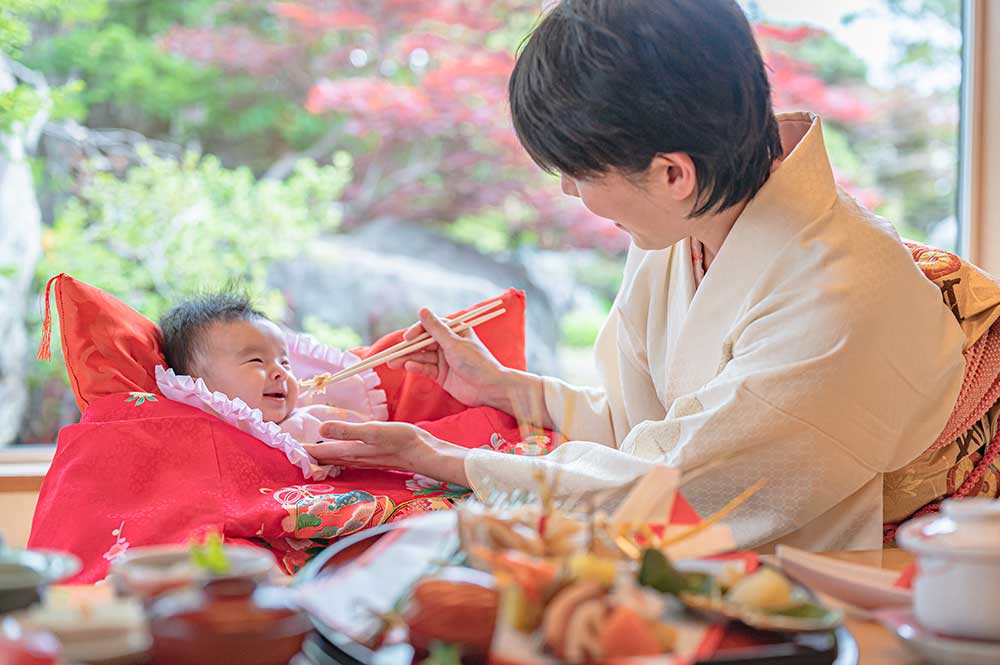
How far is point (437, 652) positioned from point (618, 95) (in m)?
1.00

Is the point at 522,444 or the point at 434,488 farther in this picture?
the point at 522,444

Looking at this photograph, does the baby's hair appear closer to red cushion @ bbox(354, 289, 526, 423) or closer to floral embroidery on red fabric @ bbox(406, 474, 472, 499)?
red cushion @ bbox(354, 289, 526, 423)

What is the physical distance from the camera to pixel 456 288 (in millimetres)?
3969

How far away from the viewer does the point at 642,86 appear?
1.58 meters

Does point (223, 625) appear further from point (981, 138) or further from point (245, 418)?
point (981, 138)

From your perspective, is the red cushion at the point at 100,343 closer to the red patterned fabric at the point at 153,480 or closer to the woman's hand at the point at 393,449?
the red patterned fabric at the point at 153,480

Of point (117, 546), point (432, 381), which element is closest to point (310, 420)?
point (432, 381)

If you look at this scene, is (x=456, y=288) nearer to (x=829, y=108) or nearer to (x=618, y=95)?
(x=829, y=108)

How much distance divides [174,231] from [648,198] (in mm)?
2248

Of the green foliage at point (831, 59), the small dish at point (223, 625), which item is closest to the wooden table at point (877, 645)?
the small dish at point (223, 625)

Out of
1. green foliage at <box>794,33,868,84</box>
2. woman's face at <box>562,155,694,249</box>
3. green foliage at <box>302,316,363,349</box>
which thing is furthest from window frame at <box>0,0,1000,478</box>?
woman's face at <box>562,155,694,249</box>

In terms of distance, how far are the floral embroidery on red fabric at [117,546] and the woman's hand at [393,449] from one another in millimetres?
356

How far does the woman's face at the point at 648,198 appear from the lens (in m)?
1.69

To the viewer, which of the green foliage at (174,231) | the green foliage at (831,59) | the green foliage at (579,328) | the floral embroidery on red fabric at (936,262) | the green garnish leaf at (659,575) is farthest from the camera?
the green foliage at (579,328)
